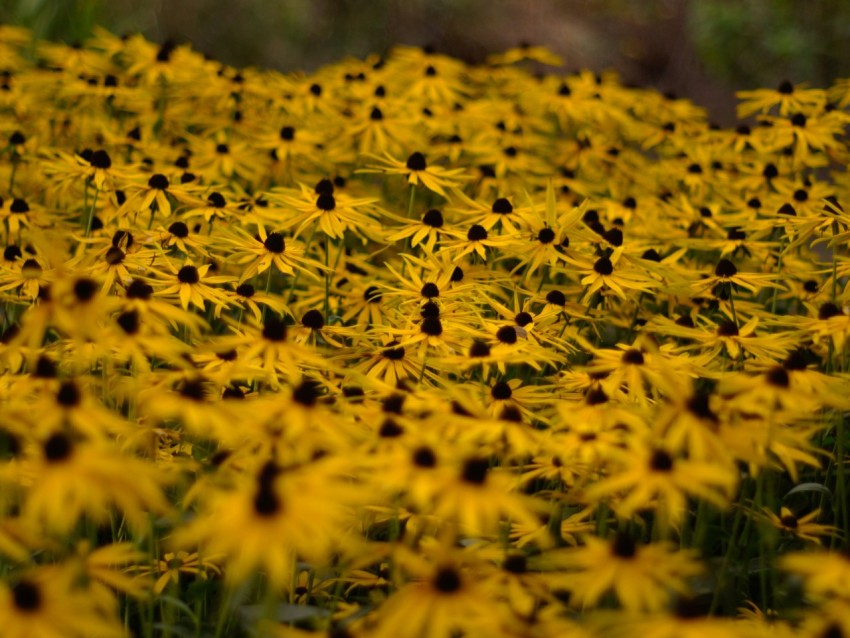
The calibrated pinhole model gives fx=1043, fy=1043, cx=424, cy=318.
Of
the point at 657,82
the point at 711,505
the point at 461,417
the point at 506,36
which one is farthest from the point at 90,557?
the point at 657,82

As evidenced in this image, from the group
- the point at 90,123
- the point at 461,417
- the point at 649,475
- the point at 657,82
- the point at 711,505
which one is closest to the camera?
the point at 649,475

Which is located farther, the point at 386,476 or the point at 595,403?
the point at 595,403

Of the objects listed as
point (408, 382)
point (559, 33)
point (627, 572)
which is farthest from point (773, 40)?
point (627, 572)

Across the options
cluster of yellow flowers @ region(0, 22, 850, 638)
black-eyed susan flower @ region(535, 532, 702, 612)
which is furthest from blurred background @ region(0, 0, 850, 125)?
black-eyed susan flower @ region(535, 532, 702, 612)

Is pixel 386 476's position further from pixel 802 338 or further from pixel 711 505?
pixel 802 338

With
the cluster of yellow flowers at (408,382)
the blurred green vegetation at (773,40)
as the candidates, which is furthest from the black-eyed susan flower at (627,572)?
the blurred green vegetation at (773,40)

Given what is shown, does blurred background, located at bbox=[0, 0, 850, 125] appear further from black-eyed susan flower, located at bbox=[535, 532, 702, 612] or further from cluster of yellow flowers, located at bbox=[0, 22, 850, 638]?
black-eyed susan flower, located at bbox=[535, 532, 702, 612]

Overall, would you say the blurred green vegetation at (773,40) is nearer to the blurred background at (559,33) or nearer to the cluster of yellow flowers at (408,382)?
the blurred background at (559,33)
